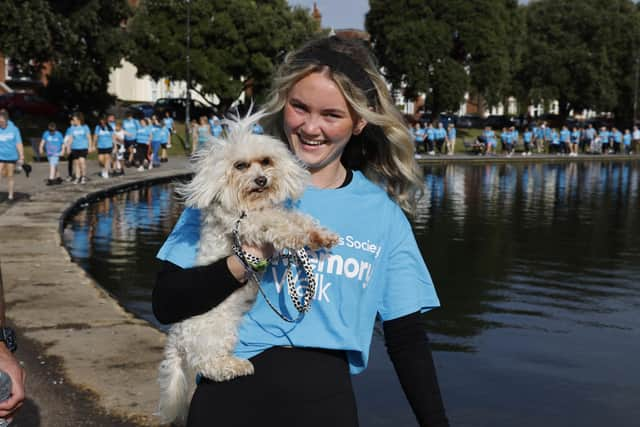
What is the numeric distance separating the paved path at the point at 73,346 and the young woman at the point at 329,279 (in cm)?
269

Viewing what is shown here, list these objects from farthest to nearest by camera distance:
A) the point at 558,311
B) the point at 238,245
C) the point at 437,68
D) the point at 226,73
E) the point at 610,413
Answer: the point at 437,68, the point at 226,73, the point at 558,311, the point at 610,413, the point at 238,245

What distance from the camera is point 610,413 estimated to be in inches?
254

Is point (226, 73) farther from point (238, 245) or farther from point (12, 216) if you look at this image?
point (238, 245)

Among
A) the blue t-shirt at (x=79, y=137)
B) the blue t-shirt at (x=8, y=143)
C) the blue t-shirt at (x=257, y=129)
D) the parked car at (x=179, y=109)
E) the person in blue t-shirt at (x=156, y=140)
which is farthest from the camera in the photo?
the parked car at (x=179, y=109)

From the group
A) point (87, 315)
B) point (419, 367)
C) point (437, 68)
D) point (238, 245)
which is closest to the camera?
point (238, 245)

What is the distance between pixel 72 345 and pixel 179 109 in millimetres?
51401

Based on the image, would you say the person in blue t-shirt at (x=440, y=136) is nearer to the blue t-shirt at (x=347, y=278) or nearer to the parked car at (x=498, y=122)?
the parked car at (x=498, y=122)

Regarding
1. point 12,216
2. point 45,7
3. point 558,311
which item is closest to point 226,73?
point 45,7

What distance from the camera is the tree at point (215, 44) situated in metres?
50.2

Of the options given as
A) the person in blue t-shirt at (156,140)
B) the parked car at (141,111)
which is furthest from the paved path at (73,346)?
the parked car at (141,111)

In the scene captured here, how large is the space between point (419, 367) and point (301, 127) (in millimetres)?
858

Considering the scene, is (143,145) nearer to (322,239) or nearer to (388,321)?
(388,321)

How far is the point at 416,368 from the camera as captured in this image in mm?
2529

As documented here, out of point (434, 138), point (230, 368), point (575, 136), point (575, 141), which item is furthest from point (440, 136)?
point (230, 368)
